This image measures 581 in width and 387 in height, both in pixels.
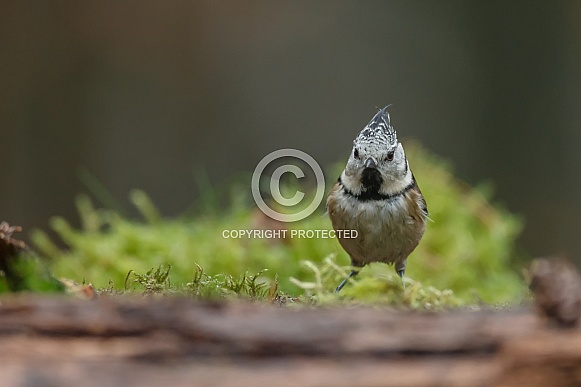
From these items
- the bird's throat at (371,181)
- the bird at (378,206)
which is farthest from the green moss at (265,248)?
the bird's throat at (371,181)

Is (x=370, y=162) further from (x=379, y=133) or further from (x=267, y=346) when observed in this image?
(x=267, y=346)

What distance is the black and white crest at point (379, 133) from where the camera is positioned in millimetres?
2410

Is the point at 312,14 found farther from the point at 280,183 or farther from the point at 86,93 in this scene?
the point at 280,183

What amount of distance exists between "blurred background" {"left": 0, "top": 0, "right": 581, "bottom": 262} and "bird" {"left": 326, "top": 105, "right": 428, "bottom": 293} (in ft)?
15.4

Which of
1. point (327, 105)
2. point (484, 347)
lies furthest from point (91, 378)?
point (327, 105)

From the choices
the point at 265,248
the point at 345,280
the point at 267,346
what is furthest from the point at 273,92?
the point at 267,346

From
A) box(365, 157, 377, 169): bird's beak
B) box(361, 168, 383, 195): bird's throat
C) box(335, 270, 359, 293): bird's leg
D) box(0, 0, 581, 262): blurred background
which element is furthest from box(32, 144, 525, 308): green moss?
box(0, 0, 581, 262): blurred background

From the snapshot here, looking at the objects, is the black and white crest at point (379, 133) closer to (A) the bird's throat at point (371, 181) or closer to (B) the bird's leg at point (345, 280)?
(A) the bird's throat at point (371, 181)

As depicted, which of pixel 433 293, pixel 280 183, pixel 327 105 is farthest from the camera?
pixel 327 105

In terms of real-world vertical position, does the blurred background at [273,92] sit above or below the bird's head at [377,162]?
above

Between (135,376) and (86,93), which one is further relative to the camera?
(86,93)

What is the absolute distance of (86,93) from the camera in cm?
766

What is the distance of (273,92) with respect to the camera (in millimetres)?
8406

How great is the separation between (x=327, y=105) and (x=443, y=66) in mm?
1680
